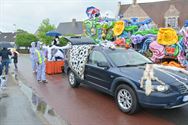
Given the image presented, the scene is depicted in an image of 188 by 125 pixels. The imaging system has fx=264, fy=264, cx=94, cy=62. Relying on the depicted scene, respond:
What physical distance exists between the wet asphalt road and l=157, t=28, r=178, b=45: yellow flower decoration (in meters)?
4.79

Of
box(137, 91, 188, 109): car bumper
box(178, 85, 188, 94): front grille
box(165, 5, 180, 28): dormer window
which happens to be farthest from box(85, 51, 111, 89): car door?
box(165, 5, 180, 28): dormer window

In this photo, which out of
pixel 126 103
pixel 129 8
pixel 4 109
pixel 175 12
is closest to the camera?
pixel 126 103

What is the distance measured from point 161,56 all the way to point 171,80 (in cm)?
656

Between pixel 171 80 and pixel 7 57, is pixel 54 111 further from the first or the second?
pixel 7 57

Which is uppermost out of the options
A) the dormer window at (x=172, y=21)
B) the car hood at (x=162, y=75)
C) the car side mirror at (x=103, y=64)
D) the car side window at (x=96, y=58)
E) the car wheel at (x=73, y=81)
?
the dormer window at (x=172, y=21)

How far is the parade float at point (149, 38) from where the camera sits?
11.8 m

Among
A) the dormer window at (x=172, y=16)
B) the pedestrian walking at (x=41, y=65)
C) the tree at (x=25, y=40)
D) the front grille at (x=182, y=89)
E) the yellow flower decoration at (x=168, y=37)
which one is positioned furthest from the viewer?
the tree at (x=25, y=40)

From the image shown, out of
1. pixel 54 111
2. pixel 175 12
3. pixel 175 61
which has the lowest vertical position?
pixel 54 111

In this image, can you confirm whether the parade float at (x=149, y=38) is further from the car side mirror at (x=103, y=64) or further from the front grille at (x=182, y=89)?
the front grille at (x=182, y=89)

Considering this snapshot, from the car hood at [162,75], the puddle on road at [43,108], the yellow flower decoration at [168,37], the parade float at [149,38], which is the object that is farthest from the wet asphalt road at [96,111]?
the yellow flower decoration at [168,37]

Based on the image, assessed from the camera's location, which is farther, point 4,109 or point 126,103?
point 4,109

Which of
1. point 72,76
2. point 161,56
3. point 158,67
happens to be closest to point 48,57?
point 72,76

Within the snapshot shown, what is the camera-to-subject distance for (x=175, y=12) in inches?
1254

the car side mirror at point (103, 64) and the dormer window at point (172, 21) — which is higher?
the dormer window at point (172, 21)
